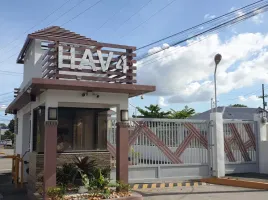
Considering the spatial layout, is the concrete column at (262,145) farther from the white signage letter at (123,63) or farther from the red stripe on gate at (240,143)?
the white signage letter at (123,63)

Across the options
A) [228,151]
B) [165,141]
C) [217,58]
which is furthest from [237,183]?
[217,58]

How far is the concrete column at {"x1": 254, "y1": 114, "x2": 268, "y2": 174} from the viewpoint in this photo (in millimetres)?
14141

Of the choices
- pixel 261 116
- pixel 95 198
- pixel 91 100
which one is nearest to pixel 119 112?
pixel 91 100

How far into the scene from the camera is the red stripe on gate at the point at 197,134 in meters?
13.3

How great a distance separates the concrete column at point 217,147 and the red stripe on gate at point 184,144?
93 centimetres

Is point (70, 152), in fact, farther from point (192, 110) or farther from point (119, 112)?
point (192, 110)

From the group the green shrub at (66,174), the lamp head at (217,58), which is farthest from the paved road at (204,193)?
the lamp head at (217,58)

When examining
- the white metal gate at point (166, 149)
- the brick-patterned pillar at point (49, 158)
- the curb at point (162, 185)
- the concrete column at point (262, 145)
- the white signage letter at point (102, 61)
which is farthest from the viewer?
the concrete column at point (262, 145)

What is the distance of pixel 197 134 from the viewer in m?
13.4

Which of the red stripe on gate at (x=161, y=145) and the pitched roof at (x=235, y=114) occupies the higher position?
the pitched roof at (x=235, y=114)

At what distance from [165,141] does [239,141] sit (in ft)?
11.7

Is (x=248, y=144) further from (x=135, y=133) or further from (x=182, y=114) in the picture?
(x=182, y=114)

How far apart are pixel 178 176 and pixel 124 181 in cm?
422

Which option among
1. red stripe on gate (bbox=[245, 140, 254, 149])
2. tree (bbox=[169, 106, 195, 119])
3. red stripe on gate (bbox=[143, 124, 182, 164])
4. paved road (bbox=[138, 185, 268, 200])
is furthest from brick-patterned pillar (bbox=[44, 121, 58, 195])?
tree (bbox=[169, 106, 195, 119])
